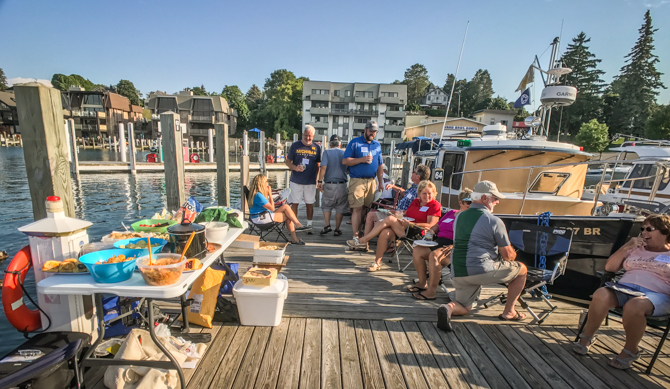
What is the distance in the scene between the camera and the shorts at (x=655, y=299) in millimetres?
2402

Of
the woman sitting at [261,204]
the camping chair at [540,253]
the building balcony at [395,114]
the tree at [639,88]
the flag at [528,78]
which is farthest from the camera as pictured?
the building balcony at [395,114]

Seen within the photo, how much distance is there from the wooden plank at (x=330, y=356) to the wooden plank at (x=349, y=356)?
0.12 ft

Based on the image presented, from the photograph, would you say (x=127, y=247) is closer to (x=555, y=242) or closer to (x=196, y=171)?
(x=555, y=242)

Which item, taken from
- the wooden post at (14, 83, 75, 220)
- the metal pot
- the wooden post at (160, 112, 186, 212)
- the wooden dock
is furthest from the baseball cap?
the wooden post at (160, 112, 186, 212)

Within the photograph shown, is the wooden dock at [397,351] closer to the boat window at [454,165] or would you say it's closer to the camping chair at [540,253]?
the camping chair at [540,253]

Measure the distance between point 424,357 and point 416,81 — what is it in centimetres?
8231

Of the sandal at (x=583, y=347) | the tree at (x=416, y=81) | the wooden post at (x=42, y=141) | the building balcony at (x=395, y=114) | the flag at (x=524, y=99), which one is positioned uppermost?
the tree at (x=416, y=81)

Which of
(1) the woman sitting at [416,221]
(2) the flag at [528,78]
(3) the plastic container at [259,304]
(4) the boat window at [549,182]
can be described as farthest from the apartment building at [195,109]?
(3) the plastic container at [259,304]

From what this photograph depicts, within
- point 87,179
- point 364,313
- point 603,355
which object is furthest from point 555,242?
point 87,179

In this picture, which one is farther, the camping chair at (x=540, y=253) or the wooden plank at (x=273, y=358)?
the camping chair at (x=540, y=253)

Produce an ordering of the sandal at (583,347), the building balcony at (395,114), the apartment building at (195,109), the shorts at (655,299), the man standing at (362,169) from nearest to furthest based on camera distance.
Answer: the shorts at (655,299) < the sandal at (583,347) < the man standing at (362,169) < the building balcony at (395,114) < the apartment building at (195,109)

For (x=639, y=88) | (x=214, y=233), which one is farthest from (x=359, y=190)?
(x=639, y=88)

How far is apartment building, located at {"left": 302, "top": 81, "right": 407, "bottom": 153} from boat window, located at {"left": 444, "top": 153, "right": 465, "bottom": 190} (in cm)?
4125

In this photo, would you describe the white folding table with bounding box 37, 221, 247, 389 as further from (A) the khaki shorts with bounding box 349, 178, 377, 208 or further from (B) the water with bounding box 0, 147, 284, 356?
(A) the khaki shorts with bounding box 349, 178, 377, 208
